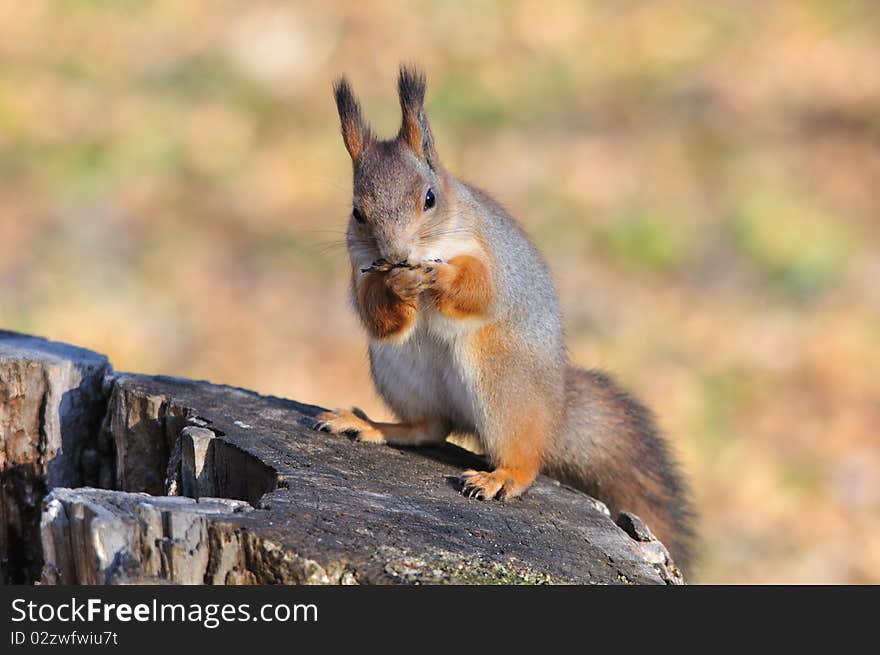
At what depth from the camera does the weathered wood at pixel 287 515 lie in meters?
1.56

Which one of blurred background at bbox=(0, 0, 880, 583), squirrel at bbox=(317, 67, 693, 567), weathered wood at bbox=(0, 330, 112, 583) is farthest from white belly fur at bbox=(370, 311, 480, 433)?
blurred background at bbox=(0, 0, 880, 583)

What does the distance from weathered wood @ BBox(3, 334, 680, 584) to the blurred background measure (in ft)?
2.92

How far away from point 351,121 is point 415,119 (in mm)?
130

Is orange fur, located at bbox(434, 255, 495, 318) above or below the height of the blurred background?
below

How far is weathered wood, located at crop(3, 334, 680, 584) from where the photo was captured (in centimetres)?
156

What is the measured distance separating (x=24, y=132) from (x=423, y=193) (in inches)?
116

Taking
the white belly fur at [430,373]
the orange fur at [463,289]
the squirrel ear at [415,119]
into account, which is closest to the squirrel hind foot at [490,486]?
the white belly fur at [430,373]

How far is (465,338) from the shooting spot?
235cm

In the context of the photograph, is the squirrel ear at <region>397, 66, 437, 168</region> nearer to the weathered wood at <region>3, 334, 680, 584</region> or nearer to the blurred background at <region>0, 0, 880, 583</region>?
the weathered wood at <region>3, 334, 680, 584</region>

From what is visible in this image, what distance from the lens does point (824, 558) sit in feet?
10.8

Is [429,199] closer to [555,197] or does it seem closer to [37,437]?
[37,437]

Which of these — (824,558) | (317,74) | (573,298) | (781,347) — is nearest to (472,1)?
(317,74)

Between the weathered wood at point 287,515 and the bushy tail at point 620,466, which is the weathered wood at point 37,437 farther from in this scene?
the bushy tail at point 620,466

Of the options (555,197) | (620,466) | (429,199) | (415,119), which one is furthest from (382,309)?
(555,197)
